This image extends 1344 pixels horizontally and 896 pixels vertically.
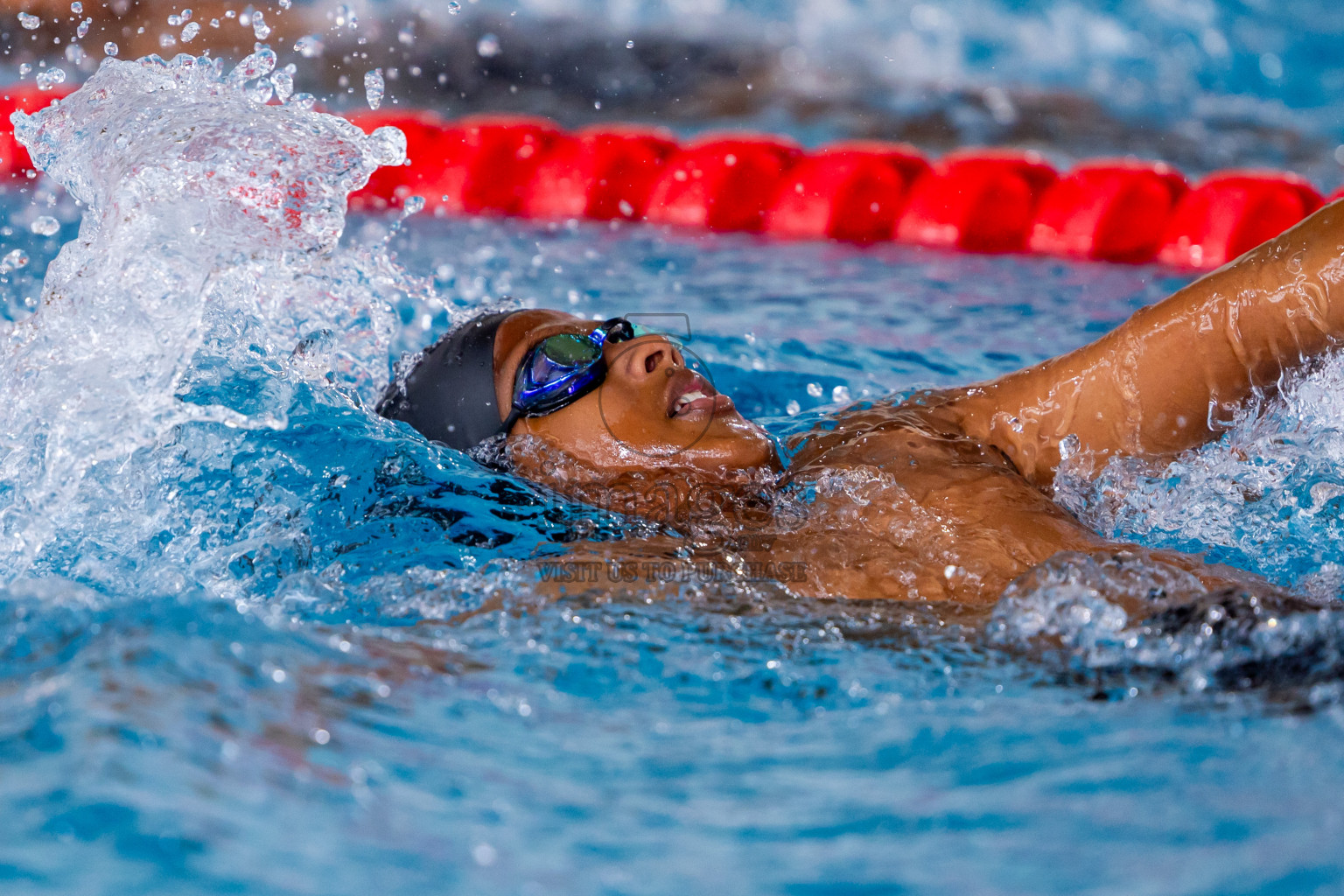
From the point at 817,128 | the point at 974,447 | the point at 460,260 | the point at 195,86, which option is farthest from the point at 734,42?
the point at 974,447

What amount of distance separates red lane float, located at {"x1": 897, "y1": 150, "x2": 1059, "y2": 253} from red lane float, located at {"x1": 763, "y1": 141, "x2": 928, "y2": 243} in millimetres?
71

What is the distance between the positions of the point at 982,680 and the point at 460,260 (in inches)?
123

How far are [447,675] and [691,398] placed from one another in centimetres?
72

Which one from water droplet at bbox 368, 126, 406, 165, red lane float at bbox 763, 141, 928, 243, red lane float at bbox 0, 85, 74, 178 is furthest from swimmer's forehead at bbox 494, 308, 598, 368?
red lane float at bbox 0, 85, 74, 178

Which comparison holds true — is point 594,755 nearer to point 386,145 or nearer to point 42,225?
point 386,145

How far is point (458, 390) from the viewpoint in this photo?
6.66 feet

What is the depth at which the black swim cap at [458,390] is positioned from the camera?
2.01 m

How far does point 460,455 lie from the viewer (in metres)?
2.03

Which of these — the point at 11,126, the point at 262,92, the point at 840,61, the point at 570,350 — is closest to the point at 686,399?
the point at 570,350

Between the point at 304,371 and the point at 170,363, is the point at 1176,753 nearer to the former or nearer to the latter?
the point at 170,363

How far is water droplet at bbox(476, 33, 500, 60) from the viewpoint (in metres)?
7.42

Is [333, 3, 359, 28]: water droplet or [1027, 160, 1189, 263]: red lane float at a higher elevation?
[333, 3, 359, 28]: water droplet

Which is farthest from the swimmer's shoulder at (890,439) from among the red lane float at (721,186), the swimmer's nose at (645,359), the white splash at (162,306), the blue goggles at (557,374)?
the red lane float at (721,186)

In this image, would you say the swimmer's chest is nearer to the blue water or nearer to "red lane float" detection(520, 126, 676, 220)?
the blue water
